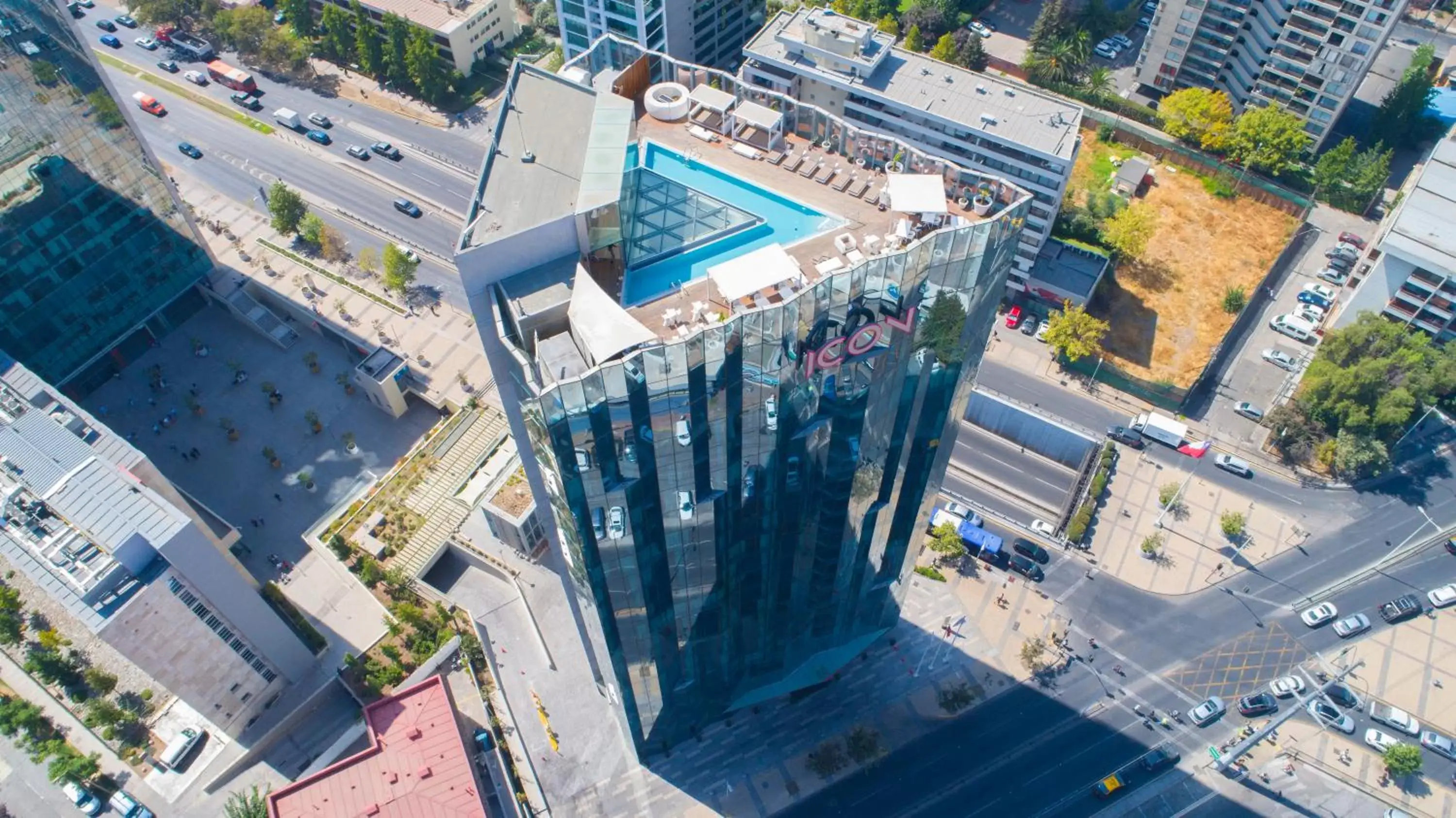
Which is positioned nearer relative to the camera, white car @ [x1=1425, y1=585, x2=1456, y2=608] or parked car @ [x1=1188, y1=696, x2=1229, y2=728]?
parked car @ [x1=1188, y1=696, x2=1229, y2=728]

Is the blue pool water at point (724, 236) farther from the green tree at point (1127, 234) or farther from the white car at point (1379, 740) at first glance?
the green tree at point (1127, 234)

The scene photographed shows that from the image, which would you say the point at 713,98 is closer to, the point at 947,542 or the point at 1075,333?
the point at 947,542

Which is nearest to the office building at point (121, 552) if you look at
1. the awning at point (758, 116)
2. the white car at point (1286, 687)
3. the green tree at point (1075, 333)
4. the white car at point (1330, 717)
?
the awning at point (758, 116)

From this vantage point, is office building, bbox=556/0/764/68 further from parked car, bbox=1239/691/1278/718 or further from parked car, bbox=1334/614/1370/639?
parked car, bbox=1334/614/1370/639

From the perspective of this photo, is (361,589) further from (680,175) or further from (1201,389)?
(1201,389)

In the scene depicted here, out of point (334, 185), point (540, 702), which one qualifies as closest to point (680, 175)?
point (540, 702)

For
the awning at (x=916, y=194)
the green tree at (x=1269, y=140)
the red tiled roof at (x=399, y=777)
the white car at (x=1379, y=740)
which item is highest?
the awning at (x=916, y=194)

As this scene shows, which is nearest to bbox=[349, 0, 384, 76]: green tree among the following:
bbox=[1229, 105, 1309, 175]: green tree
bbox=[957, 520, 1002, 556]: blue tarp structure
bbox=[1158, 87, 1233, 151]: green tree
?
bbox=[957, 520, 1002, 556]: blue tarp structure
